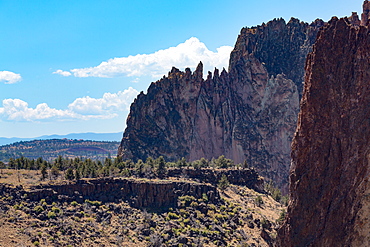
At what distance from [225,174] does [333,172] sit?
7825 centimetres

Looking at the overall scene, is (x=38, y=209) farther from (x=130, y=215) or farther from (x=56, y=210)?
(x=130, y=215)

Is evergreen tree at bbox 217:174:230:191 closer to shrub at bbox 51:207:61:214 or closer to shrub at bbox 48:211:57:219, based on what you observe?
shrub at bbox 51:207:61:214

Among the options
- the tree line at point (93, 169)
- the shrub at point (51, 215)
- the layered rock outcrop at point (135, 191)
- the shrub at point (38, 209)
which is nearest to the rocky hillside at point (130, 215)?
the layered rock outcrop at point (135, 191)

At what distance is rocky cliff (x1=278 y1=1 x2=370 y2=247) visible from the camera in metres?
56.9

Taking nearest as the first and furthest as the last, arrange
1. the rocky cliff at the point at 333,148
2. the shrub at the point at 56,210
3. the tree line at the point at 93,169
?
1. the rocky cliff at the point at 333,148
2. the shrub at the point at 56,210
3. the tree line at the point at 93,169

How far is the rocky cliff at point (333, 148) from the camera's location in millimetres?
56875

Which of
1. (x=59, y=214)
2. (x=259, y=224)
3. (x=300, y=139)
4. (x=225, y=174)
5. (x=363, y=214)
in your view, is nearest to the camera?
(x=363, y=214)

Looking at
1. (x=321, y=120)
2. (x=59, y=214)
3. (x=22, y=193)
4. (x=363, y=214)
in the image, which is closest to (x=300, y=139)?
(x=321, y=120)

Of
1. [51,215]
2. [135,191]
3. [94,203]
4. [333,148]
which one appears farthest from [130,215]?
[333,148]

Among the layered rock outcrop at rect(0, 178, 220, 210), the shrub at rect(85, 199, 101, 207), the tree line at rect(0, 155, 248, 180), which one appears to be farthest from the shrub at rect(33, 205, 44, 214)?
the tree line at rect(0, 155, 248, 180)

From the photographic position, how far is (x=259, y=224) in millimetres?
108375

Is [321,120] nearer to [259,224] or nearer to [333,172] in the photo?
[333,172]

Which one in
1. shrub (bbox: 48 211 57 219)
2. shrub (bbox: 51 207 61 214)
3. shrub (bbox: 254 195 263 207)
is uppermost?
shrub (bbox: 51 207 61 214)

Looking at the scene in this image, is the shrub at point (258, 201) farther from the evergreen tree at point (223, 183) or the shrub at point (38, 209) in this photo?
the shrub at point (38, 209)
